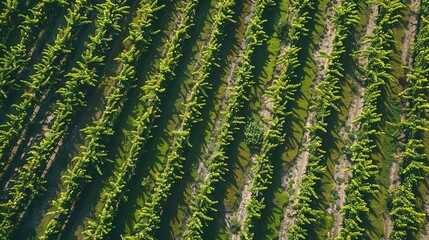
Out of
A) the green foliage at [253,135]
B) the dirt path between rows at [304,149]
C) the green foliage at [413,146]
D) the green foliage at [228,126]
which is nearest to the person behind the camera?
the green foliage at [228,126]

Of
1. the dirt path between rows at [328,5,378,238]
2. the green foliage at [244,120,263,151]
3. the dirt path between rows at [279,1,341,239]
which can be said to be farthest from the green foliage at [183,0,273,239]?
the dirt path between rows at [328,5,378,238]

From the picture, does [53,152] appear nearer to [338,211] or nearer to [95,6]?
[95,6]

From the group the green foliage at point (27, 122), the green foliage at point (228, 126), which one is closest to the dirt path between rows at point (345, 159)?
the green foliage at point (228, 126)

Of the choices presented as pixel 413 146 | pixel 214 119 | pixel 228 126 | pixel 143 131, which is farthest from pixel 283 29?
pixel 143 131

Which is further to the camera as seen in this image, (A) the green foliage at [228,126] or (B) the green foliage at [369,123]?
(B) the green foliage at [369,123]

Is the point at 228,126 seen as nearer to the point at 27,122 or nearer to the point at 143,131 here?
the point at 143,131

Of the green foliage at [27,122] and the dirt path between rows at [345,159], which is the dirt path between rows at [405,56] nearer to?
the dirt path between rows at [345,159]

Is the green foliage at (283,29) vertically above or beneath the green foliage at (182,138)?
above

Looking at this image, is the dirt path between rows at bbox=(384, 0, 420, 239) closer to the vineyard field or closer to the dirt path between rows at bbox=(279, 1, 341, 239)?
the vineyard field
